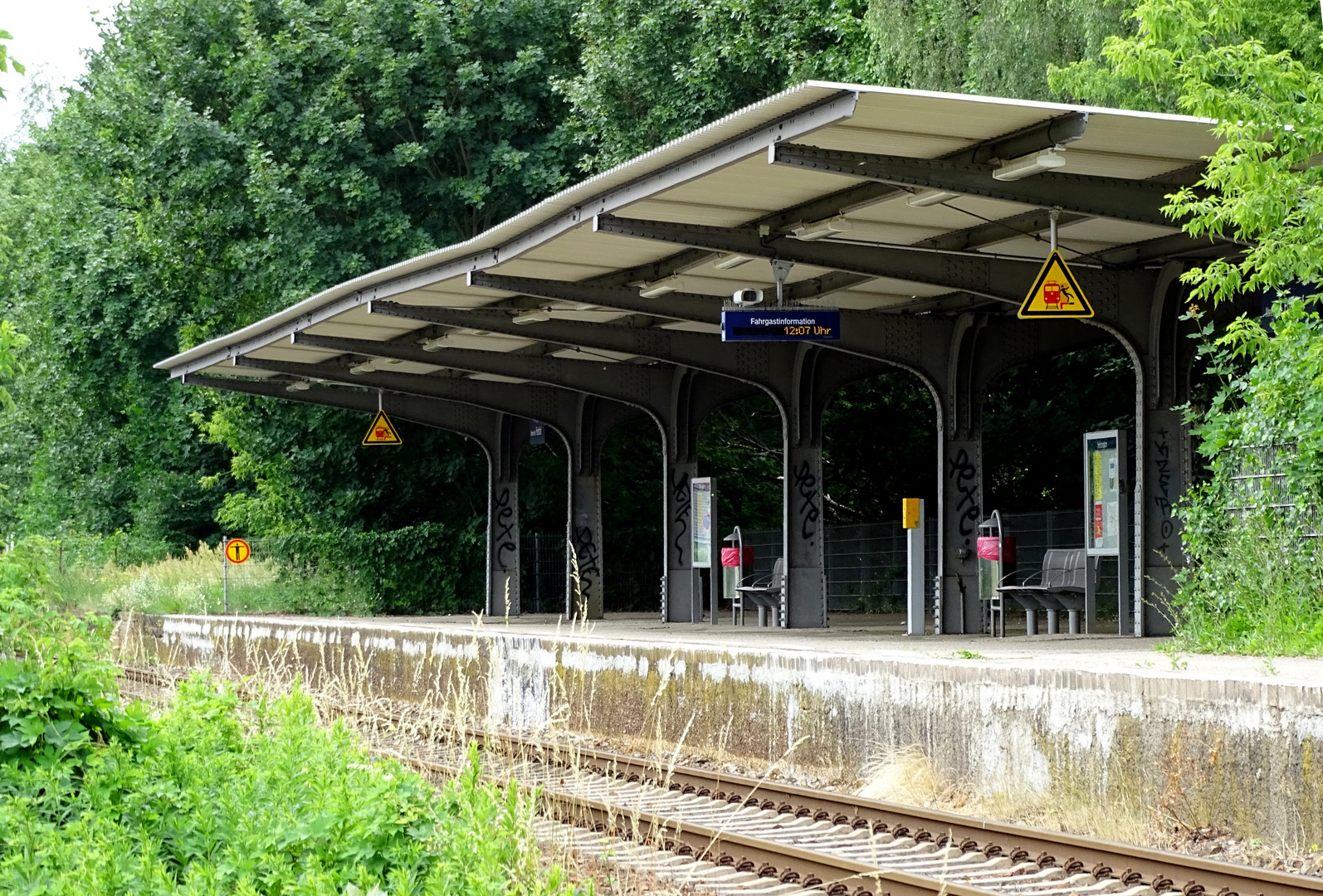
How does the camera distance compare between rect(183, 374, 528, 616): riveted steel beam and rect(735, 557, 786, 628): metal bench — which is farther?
rect(183, 374, 528, 616): riveted steel beam

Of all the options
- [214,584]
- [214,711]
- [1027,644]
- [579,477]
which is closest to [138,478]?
[214,584]

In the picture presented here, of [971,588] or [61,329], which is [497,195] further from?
[971,588]

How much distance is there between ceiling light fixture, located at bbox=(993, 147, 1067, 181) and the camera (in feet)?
37.7

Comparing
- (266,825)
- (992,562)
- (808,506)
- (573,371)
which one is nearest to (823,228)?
(992,562)

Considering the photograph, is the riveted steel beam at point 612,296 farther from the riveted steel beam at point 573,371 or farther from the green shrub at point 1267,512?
the green shrub at point 1267,512

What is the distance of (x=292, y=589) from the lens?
91.9ft

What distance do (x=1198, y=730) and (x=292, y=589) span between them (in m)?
21.8

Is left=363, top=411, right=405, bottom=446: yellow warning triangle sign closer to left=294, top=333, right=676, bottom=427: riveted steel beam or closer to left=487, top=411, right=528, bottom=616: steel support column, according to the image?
left=487, top=411, right=528, bottom=616: steel support column

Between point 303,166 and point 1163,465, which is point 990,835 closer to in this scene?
point 1163,465

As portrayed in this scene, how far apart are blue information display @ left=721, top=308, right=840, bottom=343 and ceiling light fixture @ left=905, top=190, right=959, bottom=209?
112 inches

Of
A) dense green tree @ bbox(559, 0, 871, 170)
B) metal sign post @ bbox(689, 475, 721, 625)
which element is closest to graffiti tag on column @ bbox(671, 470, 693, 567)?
metal sign post @ bbox(689, 475, 721, 625)

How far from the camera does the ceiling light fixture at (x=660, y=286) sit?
16875 millimetres

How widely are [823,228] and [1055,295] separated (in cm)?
211

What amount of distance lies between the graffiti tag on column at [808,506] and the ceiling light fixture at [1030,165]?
8.88 meters
